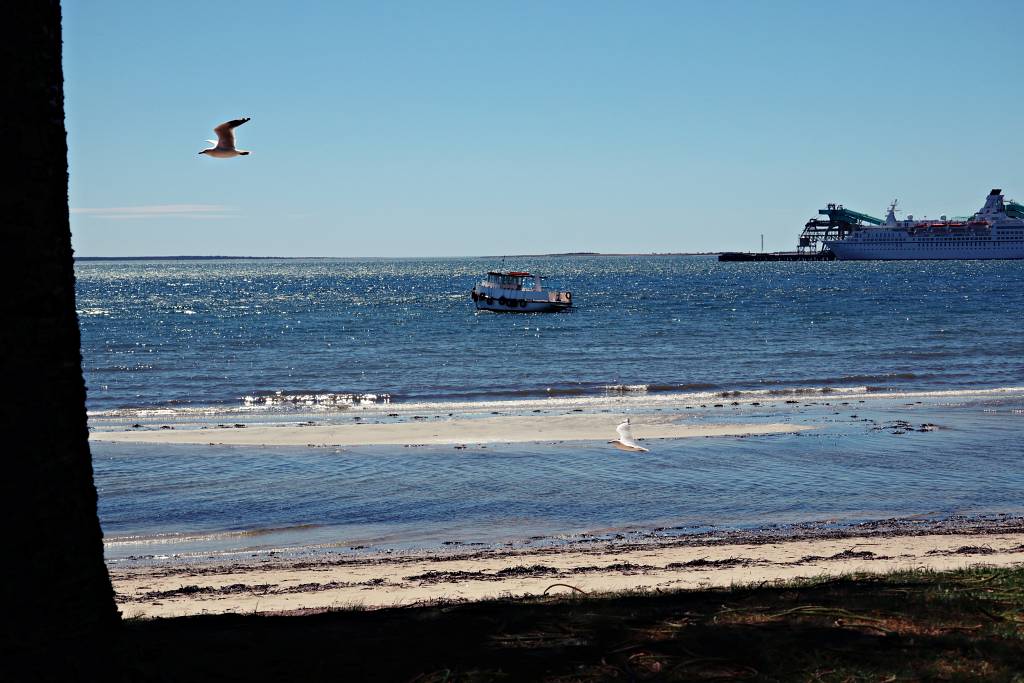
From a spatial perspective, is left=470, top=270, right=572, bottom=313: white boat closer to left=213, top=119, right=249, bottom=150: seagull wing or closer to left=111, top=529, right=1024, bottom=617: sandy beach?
left=111, top=529, right=1024, bottom=617: sandy beach

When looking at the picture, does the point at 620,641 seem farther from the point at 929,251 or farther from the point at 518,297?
the point at 929,251

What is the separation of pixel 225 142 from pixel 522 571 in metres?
5.66

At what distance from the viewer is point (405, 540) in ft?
41.8

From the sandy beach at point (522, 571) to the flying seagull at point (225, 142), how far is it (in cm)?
409

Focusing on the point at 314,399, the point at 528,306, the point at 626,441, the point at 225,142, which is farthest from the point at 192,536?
the point at 528,306

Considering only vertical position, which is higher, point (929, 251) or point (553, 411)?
point (929, 251)

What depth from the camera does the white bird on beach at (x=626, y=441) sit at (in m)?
19.2

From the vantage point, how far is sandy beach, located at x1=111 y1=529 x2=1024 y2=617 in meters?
9.52

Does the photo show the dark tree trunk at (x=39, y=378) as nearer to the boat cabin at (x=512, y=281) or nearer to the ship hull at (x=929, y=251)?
the boat cabin at (x=512, y=281)

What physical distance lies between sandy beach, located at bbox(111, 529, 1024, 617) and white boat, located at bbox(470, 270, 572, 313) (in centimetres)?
6381

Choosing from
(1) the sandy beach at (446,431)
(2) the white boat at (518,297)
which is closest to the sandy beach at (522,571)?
(1) the sandy beach at (446,431)

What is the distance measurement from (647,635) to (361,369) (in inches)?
1336

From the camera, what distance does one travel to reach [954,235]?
178875 millimetres

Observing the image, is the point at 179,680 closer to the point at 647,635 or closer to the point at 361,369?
the point at 647,635
